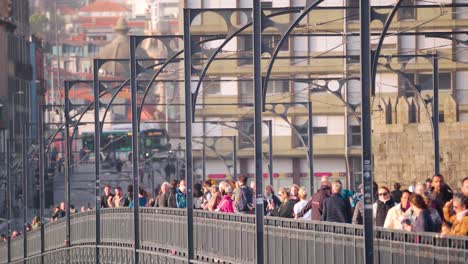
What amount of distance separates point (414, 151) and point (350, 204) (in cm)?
3794

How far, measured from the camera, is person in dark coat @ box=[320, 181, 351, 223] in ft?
100

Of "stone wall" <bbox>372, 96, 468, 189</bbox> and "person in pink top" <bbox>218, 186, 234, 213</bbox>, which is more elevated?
"stone wall" <bbox>372, 96, 468, 189</bbox>

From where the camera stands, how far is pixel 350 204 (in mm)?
32062

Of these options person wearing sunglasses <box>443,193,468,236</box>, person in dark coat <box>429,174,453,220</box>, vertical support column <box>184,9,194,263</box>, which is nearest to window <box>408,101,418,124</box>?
vertical support column <box>184,9,194,263</box>

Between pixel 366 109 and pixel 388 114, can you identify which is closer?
pixel 366 109

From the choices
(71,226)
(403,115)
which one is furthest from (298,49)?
(71,226)

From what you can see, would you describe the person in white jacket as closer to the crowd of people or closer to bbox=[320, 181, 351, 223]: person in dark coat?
the crowd of people

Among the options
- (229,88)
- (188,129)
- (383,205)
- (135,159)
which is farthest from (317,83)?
(383,205)

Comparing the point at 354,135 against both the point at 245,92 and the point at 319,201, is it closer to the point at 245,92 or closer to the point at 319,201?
the point at 245,92

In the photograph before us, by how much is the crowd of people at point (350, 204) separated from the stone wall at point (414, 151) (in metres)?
20.7

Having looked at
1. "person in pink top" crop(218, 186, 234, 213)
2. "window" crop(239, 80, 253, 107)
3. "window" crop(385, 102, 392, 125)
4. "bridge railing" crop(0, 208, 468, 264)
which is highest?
"window" crop(239, 80, 253, 107)

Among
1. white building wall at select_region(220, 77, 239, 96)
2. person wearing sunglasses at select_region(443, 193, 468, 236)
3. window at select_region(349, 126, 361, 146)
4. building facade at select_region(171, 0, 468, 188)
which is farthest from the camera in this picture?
white building wall at select_region(220, 77, 239, 96)

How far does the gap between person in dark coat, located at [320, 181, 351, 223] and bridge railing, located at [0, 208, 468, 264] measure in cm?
39

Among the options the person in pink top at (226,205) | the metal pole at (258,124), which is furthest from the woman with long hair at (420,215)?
the person in pink top at (226,205)
